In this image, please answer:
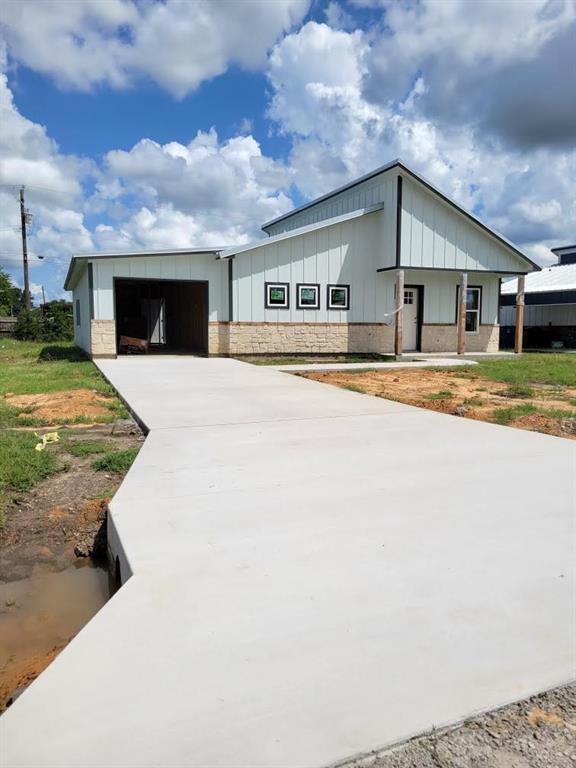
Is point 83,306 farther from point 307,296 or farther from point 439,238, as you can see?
point 439,238

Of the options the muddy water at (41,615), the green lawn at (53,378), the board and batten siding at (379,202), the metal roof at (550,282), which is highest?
the board and batten siding at (379,202)

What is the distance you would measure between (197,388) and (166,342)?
1691cm

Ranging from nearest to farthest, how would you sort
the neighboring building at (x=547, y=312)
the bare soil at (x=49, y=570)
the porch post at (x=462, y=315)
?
the bare soil at (x=49, y=570) → the porch post at (x=462, y=315) → the neighboring building at (x=547, y=312)

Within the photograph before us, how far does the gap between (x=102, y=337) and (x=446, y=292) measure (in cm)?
1149

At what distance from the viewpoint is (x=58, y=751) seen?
1.62 m

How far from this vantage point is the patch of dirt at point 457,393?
702cm

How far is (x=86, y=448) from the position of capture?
18.4 feet

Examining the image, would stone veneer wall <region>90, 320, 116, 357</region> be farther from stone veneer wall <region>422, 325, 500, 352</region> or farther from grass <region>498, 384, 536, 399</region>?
grass <region>498, 384, 536, 399</region>

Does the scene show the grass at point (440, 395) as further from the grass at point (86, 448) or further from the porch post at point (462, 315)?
the porch post at point (462, 315)

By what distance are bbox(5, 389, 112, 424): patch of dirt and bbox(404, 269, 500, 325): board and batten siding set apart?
12.2m

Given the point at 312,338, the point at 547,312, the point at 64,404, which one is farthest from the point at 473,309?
the point at 64,404

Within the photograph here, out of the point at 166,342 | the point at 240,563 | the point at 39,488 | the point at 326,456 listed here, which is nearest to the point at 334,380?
the point at 326,456

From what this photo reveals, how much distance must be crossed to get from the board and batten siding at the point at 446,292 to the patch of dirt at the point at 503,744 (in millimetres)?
17339

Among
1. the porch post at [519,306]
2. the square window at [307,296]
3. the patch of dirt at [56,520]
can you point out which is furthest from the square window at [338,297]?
the patch of dirt at [56,520]
